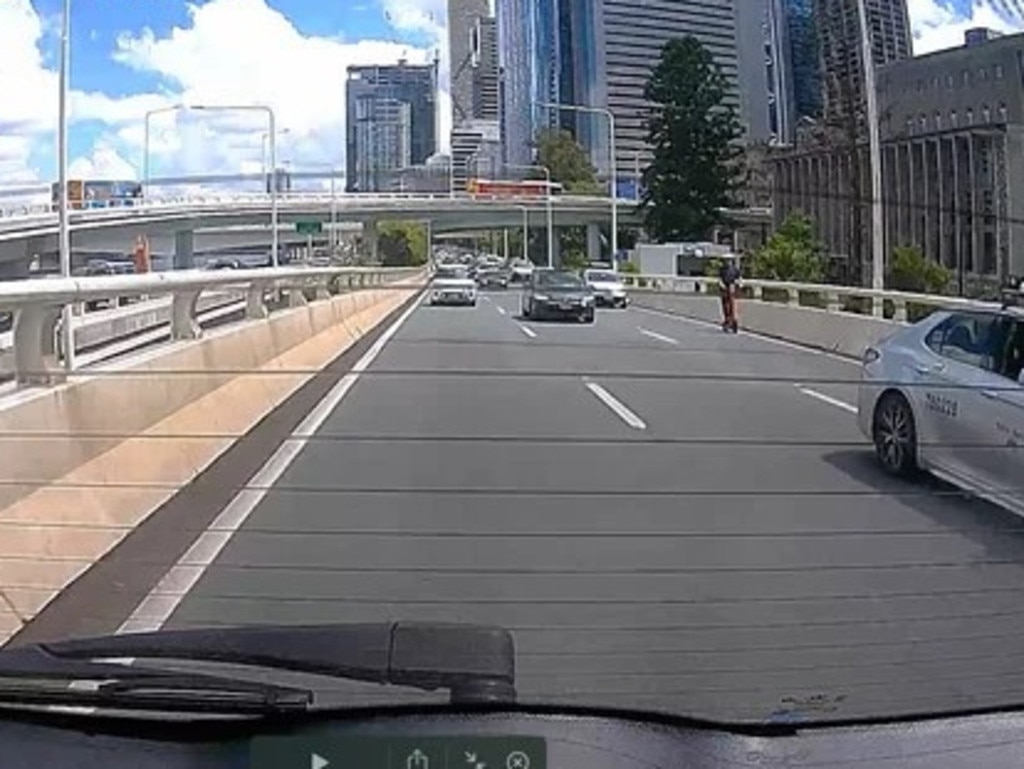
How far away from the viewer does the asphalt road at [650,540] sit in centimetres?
315

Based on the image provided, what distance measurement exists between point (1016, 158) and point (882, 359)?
0.62m

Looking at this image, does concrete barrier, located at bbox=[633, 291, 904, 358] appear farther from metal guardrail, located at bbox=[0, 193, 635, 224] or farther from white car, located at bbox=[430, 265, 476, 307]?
white car, located at bbox=[430, 265, 476, 307]

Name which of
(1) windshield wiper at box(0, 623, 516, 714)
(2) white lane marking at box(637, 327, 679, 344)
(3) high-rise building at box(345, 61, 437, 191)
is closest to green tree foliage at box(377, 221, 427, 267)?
(3) high-rise building at box(345, 61, 437, 191)

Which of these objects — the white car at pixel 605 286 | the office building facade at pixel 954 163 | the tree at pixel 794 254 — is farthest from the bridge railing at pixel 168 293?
the office building facade at pixel 954 163

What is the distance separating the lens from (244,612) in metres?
3.38

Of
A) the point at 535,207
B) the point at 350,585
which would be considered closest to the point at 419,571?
the point at 350,585

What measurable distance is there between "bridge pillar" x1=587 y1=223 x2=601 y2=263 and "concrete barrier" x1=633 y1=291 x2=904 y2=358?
16 cm

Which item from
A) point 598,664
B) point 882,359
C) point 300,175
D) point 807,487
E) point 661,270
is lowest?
point 598,664

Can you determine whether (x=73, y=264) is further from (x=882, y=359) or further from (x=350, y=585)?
(x=882, y=359)

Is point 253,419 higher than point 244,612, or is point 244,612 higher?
point 253,419

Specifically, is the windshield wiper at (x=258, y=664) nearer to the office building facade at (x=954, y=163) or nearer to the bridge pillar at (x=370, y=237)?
the office building facade at (x=954, y=163)

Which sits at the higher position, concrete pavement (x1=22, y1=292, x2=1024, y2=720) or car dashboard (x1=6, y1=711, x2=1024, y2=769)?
concrete pavement (x1=22, y1=292, x2=1024, y2=720)

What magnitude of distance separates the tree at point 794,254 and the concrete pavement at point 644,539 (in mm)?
245

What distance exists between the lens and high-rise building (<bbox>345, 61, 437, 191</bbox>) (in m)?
Result: 3.41
